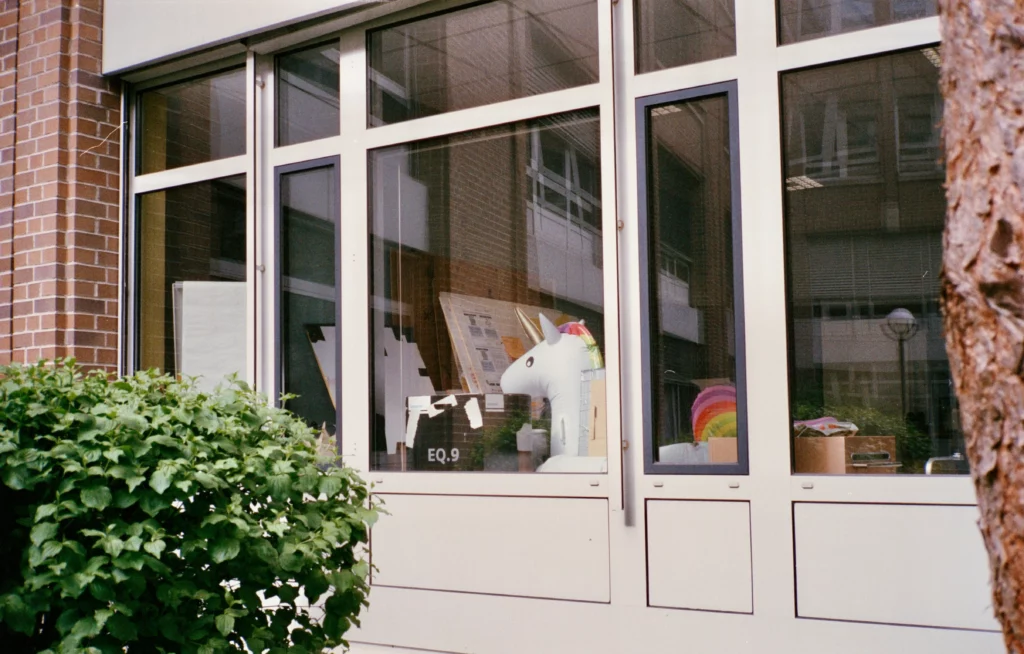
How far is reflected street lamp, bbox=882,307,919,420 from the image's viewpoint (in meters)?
4.24

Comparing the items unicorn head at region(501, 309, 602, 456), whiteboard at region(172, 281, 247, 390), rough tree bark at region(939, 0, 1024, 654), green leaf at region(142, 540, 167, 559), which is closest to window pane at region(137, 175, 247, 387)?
whiteboard at region(172, 281, 247, 390)

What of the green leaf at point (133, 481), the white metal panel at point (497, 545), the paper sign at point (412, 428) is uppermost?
the paper sign at point (412, 428)

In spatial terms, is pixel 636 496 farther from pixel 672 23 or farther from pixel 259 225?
pixel 259 225

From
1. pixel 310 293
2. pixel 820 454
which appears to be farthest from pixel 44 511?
pixel 310 293

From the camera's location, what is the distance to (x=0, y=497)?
3260 mm

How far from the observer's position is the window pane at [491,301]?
508cm

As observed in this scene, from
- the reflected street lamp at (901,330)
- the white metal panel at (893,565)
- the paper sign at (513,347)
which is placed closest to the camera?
the white metal panel at (893,565)

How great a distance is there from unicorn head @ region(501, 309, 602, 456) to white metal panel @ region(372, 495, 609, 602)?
33 centimetres

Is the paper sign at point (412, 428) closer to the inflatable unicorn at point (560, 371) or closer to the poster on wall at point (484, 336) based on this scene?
the poster on wall at point (484, 336)

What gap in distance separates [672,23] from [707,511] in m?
2.16

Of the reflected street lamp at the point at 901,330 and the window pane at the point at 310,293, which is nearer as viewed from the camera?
the reflected street lamp at the point at 901,330

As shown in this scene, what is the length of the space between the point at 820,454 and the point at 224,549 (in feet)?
7.96

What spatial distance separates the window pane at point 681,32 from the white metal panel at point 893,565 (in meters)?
1.98

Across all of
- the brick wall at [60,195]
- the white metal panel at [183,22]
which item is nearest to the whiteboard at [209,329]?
the brick wall at [60,195]
